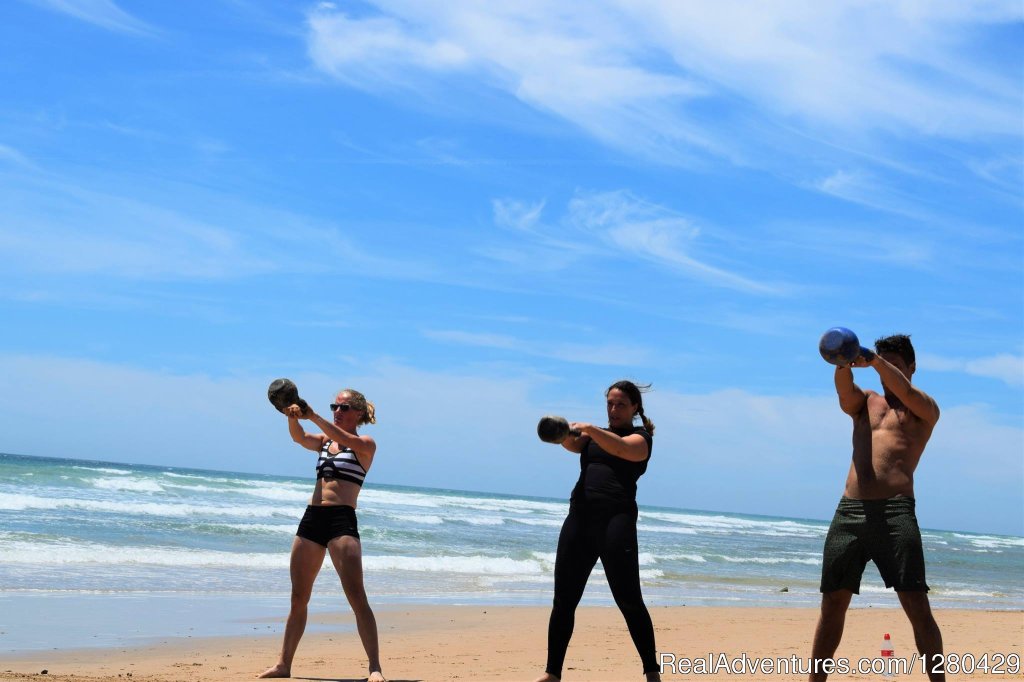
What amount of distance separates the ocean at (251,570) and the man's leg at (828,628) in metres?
5.00

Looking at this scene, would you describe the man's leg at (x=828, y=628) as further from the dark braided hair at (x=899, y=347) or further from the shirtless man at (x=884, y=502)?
the dark braided hair at (x=899, y=347)

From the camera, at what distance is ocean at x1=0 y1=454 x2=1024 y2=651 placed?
8.84 metres

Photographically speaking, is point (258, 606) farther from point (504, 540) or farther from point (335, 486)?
point (504, 540)

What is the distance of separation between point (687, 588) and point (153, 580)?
7.57 metres

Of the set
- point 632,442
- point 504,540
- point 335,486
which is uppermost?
point 632,442

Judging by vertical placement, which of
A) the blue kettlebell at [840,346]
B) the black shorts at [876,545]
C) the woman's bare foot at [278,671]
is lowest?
the woman's bare foot at [278,671]

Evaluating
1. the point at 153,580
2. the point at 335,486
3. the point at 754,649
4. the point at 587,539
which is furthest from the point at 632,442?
the point at 153,580

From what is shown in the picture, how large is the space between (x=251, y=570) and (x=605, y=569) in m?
9.18

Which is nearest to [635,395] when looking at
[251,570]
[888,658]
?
[888,658]

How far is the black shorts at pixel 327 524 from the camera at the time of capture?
5570mm

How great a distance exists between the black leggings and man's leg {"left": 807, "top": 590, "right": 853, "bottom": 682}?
0.73 m

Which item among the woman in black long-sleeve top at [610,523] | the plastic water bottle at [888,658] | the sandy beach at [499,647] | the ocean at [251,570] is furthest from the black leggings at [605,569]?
the ocean at [251,570]

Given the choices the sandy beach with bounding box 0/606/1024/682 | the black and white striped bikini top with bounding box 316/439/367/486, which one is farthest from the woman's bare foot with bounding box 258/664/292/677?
the black and white striped bikini top with bounding box 316/439/367/486

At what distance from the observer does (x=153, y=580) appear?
11227 millimetres
